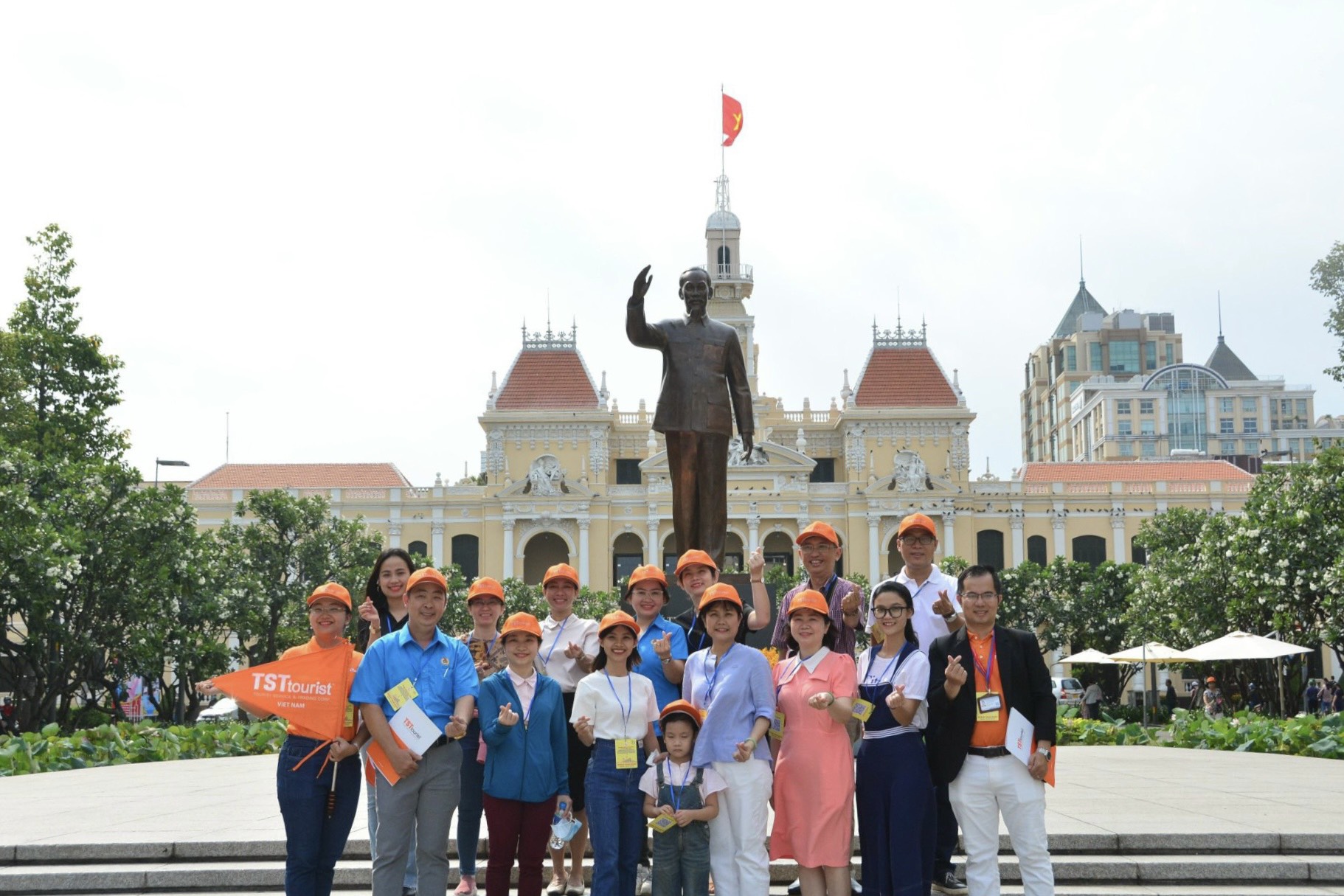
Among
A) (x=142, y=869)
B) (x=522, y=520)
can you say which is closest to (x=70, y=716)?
(x=142, y=869)

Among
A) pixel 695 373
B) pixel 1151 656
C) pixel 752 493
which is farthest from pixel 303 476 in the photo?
pixel 695 373

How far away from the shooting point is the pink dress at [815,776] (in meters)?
5.96

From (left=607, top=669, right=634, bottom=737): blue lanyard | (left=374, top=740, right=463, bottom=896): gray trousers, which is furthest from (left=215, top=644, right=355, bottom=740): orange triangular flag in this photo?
(left=607, top=669, right=634, bottom=737): blue lanyard

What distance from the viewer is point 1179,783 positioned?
35.7ft

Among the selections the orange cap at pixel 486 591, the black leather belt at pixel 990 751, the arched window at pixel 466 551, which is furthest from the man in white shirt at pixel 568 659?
the arched window at pixel 466 551

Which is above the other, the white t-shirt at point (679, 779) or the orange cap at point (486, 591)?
the orange cap at point (486, 591)

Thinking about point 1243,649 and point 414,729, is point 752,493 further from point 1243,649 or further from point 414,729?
point 414,729

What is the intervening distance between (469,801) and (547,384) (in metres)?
53.8

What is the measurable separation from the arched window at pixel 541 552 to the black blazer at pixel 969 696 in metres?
51.4

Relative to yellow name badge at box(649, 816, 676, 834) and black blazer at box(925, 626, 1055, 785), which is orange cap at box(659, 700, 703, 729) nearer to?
yellow name badge at box(649, 816, 676, 834)

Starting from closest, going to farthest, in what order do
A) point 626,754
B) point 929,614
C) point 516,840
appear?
1. point 626,754
2. point 516,840
3. point 929,614

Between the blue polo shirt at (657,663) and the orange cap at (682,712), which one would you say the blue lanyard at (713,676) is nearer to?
the orange cap at (682,712)

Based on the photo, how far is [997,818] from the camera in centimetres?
596

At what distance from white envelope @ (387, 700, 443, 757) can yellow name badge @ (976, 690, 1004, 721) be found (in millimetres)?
2534
